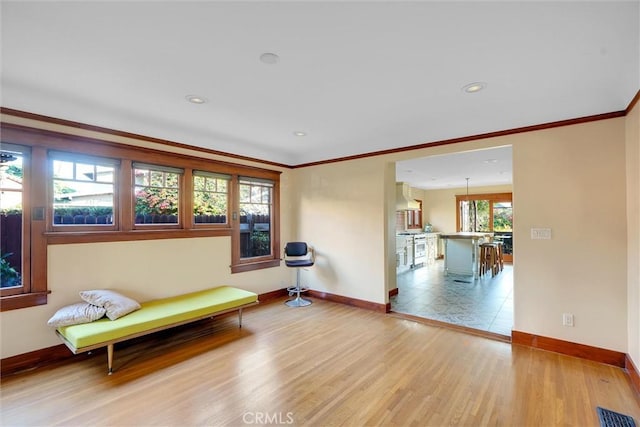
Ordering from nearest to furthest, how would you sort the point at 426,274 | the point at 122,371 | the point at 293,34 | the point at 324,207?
the point at 293,34 < the point at 122,371 < the point at 324,207 < the point at 426,274

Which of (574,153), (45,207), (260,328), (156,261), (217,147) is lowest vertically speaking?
(260,328)

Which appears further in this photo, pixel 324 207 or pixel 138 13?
pixel 324 207

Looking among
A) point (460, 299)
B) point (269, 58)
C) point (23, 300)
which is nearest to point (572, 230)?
point (460, 299)

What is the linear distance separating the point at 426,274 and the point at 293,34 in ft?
20.8

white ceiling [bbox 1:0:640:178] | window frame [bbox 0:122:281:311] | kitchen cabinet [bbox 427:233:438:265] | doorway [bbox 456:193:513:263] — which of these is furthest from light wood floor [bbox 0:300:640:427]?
doorway [bbox 456:193:513:263]

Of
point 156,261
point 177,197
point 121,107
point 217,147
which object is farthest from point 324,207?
point 121,107

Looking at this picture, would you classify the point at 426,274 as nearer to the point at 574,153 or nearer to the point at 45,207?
the point at 574,153

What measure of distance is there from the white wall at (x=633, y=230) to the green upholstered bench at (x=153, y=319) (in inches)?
149

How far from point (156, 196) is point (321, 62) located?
109 inches

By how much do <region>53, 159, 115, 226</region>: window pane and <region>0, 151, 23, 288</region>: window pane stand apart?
258 mm

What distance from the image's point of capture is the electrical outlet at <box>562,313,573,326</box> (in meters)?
2.89

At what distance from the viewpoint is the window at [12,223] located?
8.56 ft

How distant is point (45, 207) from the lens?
9.14 feet

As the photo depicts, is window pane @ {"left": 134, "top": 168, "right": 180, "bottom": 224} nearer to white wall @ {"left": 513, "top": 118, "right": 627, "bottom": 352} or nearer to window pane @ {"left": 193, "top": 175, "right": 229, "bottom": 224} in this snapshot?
window pane @ {"left": 193, "top": 175, "right": 229, "bottom": 224}
